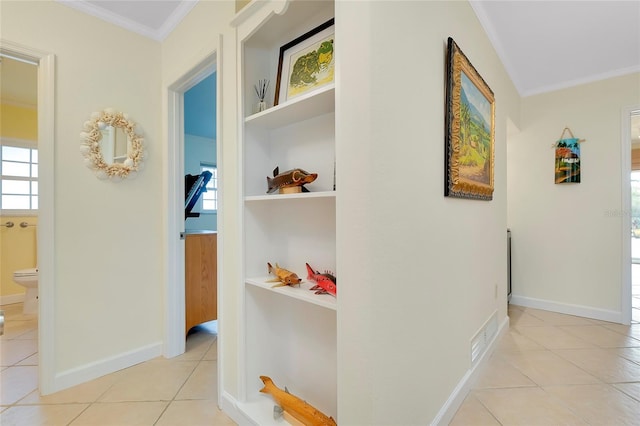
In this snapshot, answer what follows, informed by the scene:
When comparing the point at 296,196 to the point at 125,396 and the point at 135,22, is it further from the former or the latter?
the point at 135,22

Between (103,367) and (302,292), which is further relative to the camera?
(103,367)

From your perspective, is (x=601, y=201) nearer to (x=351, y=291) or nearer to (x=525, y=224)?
(x=525, y=224)

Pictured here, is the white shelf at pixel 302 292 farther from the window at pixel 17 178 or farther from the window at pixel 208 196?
the window at pixel 208 196

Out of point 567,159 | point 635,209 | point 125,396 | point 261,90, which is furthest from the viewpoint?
point 635,209

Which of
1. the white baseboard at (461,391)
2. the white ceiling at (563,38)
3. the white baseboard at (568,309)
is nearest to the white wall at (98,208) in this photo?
the white baseboard at (461,391)

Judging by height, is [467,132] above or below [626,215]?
above

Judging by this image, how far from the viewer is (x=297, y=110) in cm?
132

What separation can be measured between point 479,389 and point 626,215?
7.96 ft

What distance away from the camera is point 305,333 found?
1469 mm

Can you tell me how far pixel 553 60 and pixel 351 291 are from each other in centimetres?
307

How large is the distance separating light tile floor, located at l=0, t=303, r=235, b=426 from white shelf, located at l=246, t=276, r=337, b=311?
0.77 metres

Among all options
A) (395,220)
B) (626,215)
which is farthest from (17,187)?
(626,215)

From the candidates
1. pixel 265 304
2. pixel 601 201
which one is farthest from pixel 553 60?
pixel 265 304

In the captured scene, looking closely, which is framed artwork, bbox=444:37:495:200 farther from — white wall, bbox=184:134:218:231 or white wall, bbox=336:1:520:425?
white wall, bbox=184:134:218:231
